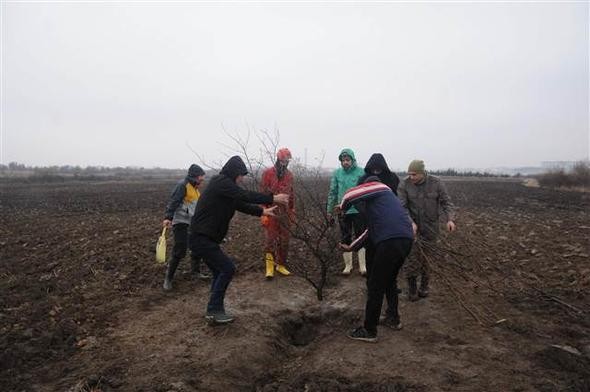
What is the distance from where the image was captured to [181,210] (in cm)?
606

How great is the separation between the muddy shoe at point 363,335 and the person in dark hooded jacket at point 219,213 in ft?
4.59

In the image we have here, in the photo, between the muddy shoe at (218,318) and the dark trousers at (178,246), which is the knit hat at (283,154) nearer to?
the dark trousers at (178,246)

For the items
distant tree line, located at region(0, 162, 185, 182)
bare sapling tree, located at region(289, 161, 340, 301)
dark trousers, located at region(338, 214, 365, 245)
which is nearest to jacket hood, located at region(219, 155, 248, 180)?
bare sapling tree, located at region(289, 161, 340, 301)

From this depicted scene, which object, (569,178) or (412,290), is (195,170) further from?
(569,178)

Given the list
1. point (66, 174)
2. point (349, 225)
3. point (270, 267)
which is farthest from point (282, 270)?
point (66, 174)

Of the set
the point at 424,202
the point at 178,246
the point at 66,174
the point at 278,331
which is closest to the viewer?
the point at 278,331

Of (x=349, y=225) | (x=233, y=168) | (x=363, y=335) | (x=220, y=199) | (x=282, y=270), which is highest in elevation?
(x=233, y=168)

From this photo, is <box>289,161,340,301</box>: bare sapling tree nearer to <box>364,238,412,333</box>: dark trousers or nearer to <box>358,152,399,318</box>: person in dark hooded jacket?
<box>358,152,399,318</box>: person in dark hooded jacket

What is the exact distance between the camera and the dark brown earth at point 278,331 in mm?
3781

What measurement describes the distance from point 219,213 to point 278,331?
4.89ft

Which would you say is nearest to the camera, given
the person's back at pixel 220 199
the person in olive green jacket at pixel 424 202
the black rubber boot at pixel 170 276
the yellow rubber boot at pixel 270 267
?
the person's back at pixel 220 199

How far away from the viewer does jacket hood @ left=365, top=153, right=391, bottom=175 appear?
498 centimetres

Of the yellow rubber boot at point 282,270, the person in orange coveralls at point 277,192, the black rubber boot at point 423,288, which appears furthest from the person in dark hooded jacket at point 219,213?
the black rubber boot at point 423,288

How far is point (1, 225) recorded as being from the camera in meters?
11.9
